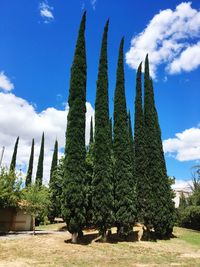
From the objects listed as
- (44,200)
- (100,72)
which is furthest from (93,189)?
(100,72)

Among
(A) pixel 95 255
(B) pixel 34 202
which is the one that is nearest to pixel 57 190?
(B) pixel 34 202

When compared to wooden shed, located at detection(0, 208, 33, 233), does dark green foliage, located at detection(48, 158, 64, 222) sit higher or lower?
higher

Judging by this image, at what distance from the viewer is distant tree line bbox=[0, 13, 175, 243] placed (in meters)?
20.7

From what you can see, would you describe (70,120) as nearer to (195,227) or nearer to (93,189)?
(93,189)

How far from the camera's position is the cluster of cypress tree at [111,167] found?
2073cm

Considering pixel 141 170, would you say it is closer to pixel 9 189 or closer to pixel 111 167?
pixel 111 167

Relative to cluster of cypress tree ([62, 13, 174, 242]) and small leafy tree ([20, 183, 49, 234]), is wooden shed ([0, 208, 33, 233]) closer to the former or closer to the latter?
small leafy tree ([20, 183, 49, 234])

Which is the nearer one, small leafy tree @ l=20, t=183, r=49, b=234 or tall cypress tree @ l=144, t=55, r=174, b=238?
tall cypress tree @ l=144, t=55, r=174, b=238

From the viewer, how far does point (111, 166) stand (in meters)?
23.1

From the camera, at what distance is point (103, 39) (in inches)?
1099

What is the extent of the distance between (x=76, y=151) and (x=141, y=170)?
773cm

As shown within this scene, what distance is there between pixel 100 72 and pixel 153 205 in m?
12.5

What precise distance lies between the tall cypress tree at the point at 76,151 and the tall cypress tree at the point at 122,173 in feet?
11.8

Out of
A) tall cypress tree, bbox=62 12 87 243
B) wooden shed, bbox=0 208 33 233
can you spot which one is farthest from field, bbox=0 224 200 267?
wooden shed, bbox=0 208 33 233
